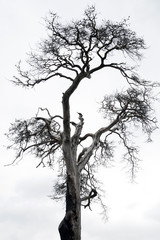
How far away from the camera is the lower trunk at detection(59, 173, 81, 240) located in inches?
406

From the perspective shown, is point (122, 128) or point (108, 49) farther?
point (122, 128)

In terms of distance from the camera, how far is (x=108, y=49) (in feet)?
38.7

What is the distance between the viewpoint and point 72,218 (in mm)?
10484

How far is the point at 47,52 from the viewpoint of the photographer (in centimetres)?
1213

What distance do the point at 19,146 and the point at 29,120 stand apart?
909 millimetres

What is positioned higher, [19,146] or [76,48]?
[76,48]

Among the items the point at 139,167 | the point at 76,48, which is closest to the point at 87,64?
the point at 76,48

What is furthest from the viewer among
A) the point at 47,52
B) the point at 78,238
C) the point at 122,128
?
the point at 122,128

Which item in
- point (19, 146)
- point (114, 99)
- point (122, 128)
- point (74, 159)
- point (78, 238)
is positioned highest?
point (114, 99)

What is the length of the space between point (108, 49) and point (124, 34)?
2.17ft

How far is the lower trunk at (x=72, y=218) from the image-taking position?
10312 millimetres

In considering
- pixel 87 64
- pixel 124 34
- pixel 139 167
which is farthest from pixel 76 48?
pixel 139 167

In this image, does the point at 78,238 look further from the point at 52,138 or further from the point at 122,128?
the point at 122,128

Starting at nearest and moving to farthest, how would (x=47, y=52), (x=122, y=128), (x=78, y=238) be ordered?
(x=78, y=238) → (x=47, y=52) → (x=122, y=128)
